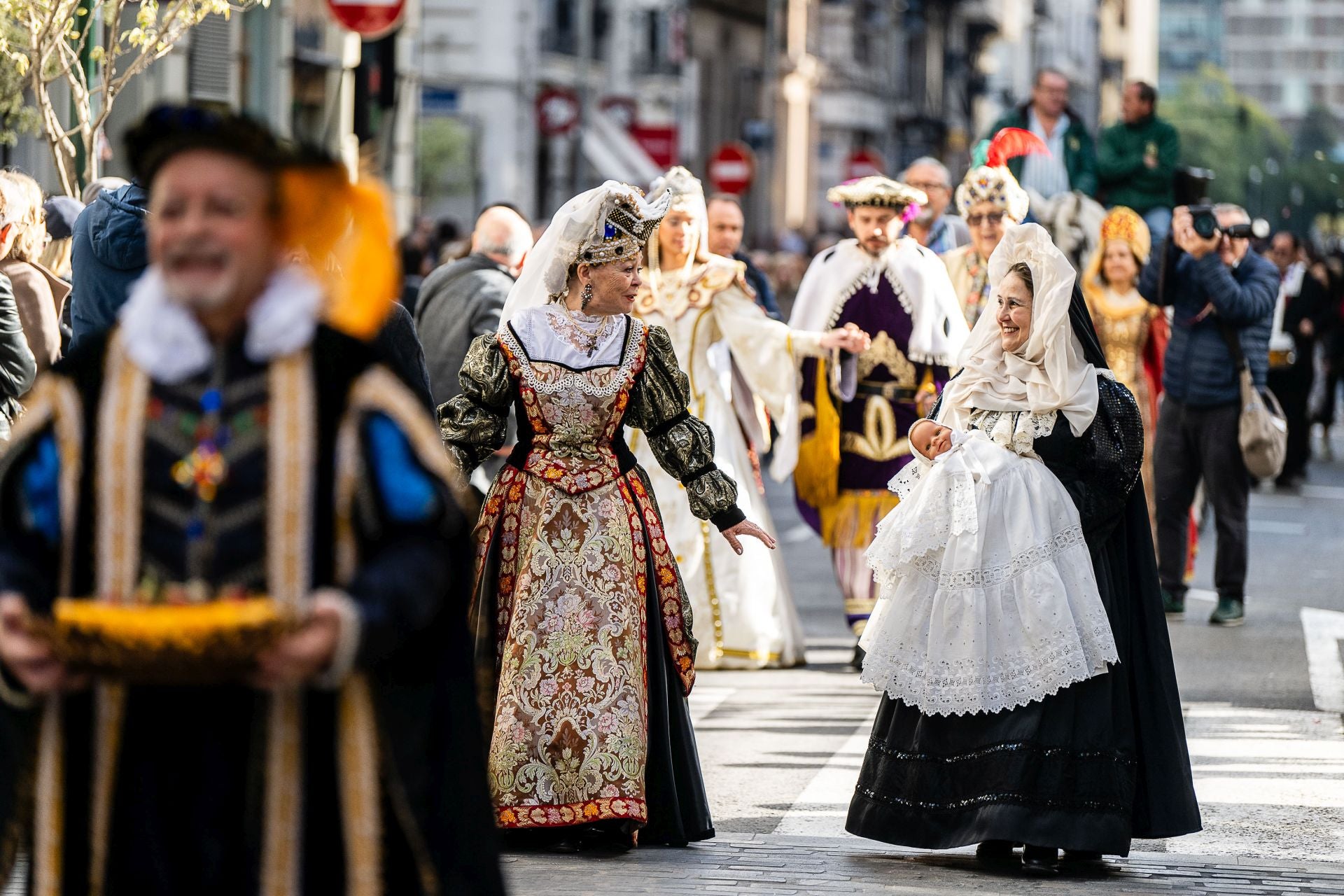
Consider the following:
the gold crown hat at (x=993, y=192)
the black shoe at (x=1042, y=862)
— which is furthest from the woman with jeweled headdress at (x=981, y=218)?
the black shoe at (x=1042, y=862)

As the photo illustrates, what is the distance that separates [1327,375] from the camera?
79.3 ft

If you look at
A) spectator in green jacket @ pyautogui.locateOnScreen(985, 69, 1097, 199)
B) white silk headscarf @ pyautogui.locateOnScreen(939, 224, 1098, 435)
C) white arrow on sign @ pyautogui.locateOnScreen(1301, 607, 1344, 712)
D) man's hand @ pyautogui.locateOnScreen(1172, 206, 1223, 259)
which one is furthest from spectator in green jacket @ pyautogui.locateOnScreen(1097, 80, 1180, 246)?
white silk headscarf @ pyautogui.locateOnScreen(939, 224, 1098, 435)

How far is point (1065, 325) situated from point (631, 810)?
177cm

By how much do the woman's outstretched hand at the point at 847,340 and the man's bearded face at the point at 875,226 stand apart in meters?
0.83

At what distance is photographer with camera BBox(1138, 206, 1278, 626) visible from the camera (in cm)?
1214

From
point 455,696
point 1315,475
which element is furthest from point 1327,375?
point 455,696

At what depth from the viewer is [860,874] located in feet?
21.6

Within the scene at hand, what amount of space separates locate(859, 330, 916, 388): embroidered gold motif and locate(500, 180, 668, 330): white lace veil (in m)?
3.71

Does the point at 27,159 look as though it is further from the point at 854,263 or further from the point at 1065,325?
the point at 1065,325

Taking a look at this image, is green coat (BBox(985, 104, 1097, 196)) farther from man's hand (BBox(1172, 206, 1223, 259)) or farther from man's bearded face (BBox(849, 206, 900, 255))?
man's bearded face (BBox(849, 206, 900, 255))

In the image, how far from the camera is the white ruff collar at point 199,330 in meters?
3.66

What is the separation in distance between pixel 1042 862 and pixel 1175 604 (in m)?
6.11

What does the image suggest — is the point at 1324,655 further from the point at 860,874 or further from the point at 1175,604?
the point at 860,874

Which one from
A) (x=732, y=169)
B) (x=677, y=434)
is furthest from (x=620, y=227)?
(x=732, y=169)
